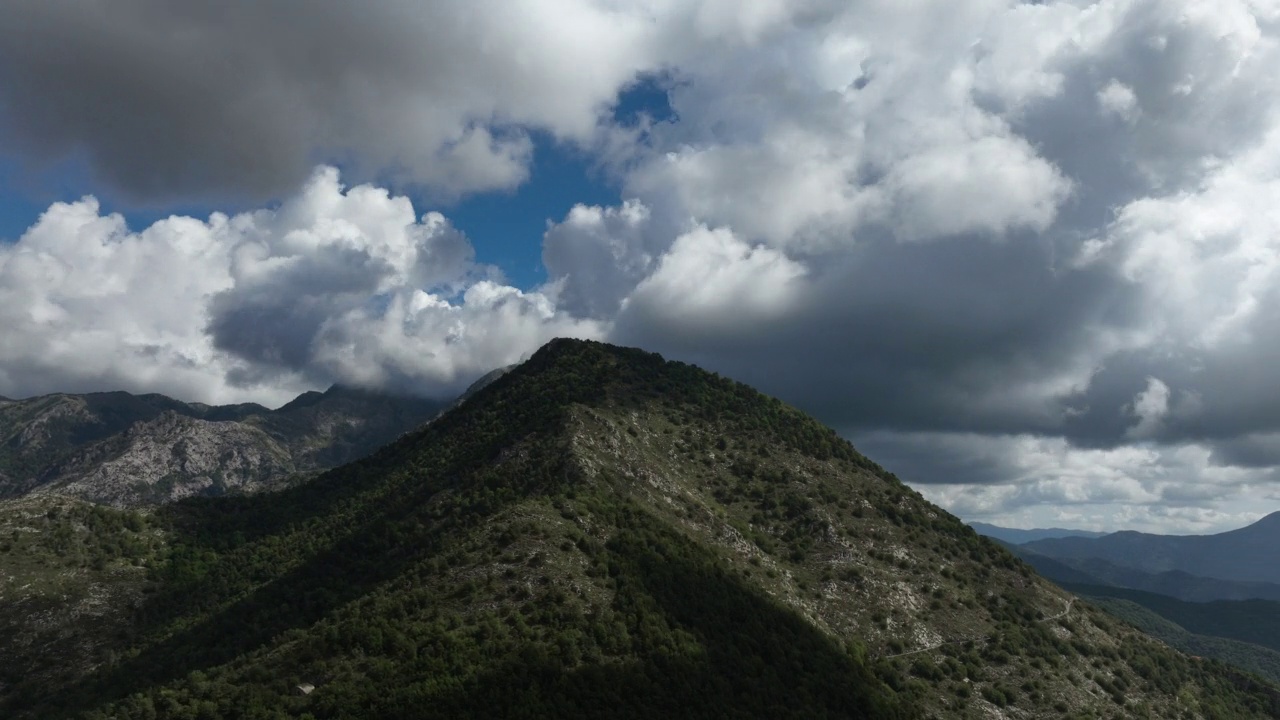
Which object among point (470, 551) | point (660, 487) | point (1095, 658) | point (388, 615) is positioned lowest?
point (1095, 658)

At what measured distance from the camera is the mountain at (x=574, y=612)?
10231 centimetres

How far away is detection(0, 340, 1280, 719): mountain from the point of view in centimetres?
10231

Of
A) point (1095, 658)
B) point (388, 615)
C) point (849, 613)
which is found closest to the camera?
point (388, 615)

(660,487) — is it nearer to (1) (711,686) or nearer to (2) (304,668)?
(1) (711,686)

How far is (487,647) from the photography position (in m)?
104

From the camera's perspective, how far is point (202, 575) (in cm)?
18200

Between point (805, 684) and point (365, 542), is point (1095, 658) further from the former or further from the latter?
point (365, 542)

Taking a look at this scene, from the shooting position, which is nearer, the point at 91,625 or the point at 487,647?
the point at 487,647

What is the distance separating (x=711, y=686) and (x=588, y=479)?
5649 cm

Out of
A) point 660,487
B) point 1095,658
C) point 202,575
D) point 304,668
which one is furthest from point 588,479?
point 1095,658

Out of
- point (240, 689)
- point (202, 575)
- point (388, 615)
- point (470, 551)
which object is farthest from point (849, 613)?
point (202, 575)

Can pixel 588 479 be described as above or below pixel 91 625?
above

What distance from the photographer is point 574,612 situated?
116188mm

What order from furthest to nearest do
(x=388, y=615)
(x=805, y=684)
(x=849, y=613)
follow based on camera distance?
(x=849, y=613) → (x=805, y=684) → (x=388, y=615)
